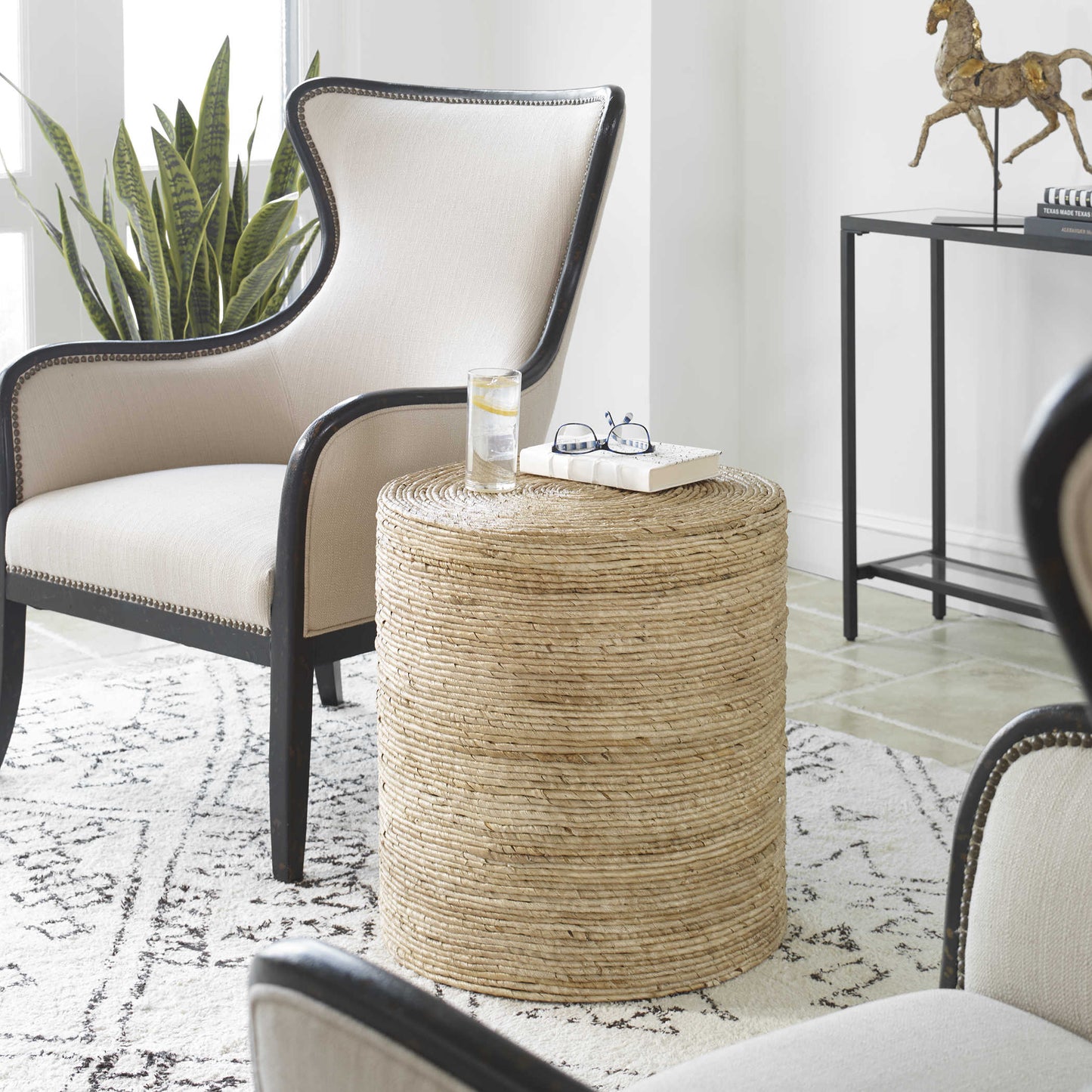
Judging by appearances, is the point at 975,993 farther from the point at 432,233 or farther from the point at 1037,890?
the point at 432,233

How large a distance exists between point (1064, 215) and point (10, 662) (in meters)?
1.89

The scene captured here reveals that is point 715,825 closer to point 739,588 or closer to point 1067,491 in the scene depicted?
point 739,588

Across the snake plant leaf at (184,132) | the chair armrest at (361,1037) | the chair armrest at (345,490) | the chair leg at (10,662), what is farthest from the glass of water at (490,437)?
the snake plant leaf at (184,132)

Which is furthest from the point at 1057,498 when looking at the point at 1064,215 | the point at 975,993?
the point at 1064,215

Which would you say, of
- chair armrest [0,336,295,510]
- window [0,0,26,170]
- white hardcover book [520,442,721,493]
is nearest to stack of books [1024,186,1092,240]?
white hardcover book [520,442,721,493]

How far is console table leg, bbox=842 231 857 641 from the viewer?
113 inches

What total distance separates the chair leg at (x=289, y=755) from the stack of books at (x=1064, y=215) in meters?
1.50

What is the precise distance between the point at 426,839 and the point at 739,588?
447 millimetres

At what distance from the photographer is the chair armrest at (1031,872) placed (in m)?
0.86

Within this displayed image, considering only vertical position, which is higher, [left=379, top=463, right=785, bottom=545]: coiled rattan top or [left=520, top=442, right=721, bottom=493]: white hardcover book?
[left=520, top=442, right=721, bottom=493]: white hardcover book

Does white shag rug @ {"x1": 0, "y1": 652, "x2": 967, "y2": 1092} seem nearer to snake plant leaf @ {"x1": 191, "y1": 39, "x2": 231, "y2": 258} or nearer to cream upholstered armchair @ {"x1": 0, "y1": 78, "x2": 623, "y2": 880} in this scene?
cream upholstered armchair @ {"x1": 0, "y1": 78, "x2": 623, "y2": 880}

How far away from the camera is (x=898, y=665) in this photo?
2.85m

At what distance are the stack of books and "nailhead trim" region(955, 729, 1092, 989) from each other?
1.70 metres

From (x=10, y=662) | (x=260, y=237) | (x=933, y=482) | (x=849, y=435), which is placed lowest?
(x=10, y=662)
